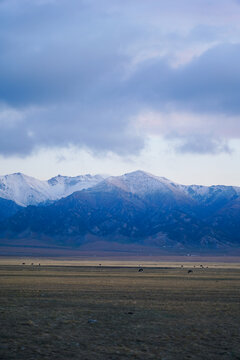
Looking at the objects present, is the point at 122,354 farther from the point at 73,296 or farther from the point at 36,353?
the point at 73,296

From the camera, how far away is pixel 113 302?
3100cm

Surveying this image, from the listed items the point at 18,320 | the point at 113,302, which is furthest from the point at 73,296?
the point at 18,320

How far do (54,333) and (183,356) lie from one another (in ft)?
18.7

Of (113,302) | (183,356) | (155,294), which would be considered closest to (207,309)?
(113,302)

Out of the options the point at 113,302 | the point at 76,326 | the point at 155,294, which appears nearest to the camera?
the point at 76,326

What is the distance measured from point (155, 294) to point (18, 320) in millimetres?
16884

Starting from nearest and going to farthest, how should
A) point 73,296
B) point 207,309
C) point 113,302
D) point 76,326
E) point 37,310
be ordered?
1. point 76,326
2. point 37,310
3. point 207,309
4. point 113,302
5. point 73,296

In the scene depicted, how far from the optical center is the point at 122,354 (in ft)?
51.6

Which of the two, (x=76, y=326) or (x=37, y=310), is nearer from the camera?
(x=76, y=326)

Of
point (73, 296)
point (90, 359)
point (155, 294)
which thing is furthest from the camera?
point (155, 294)

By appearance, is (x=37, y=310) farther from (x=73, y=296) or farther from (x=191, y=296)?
(x=191, y=296)

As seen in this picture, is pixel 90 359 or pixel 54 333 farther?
pixel 54 333

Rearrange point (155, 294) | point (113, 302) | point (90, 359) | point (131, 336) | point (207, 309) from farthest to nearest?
1. point (155, 294)
2. point (113, 302)
3. point (207, 309)
4. point (131, 336)
5. point (90, 359)

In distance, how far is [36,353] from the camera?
15.5m
